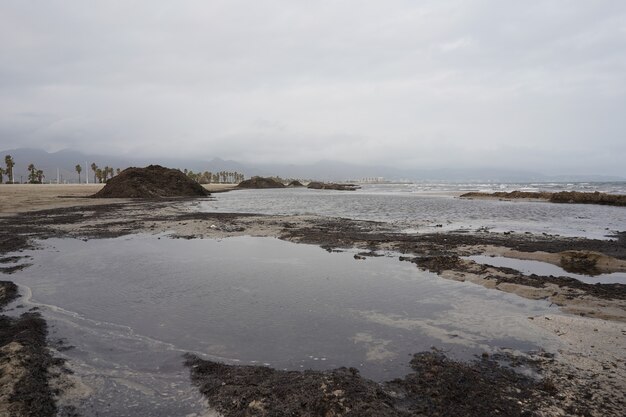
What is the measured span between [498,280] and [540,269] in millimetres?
2989

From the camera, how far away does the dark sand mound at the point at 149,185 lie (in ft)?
175

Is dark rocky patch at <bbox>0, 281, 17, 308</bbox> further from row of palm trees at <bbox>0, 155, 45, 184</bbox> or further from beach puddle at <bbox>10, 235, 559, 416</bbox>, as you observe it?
row of palm trees at <bbox>0, 155, 45, 184</bbox>

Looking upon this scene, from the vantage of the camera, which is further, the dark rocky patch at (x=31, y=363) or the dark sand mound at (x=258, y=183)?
the dark sand mound at (x=258, y=183)

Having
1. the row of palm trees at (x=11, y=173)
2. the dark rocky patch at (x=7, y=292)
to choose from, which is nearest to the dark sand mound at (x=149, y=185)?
the dark rocky patch at (x=7, y=292)

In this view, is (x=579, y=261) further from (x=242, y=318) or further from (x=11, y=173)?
(x=11, y=173)

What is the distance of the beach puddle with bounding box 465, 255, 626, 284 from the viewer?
1192 centimetres

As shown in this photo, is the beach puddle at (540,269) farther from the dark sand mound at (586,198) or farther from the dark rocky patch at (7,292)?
the dark sand mound at (586,198)

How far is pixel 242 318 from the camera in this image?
816cm

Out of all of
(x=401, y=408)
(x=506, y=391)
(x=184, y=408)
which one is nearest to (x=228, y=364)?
(x=184, y=408)

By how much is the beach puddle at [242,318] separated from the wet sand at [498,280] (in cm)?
56

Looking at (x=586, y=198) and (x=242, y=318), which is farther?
Answer: (x=586, y=198)

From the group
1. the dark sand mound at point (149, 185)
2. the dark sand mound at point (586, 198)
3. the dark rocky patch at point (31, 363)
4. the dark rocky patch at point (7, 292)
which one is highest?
the dark sand mound at point (149, 185)

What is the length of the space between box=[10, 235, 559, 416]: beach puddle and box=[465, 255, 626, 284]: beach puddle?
3272 millimetres

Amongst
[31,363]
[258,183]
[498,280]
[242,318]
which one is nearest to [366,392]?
[242,318]
